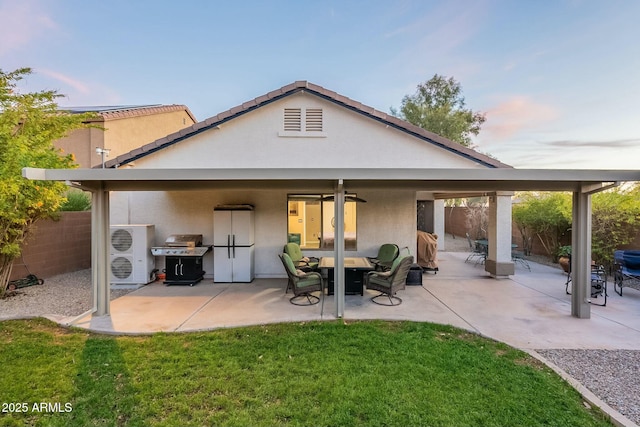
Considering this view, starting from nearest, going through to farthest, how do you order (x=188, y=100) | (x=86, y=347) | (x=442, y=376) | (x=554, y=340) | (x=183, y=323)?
1. (x=442, y=376)
2. (x=86, y=347)
3. (x=554, y=340)
4. (x=183, y=323)
5. (x=188, y=100)

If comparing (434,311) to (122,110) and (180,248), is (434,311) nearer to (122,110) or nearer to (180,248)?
(180,248)

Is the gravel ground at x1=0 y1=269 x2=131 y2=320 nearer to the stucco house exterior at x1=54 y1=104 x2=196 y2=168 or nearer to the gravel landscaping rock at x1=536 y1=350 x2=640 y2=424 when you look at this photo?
the stucco house exterior at x1=54 y1=104 x2=196 y2=168

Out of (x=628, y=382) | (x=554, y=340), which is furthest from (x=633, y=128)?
(x=628, y=382)

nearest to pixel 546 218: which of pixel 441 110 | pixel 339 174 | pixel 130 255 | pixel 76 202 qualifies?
pixel 339 174

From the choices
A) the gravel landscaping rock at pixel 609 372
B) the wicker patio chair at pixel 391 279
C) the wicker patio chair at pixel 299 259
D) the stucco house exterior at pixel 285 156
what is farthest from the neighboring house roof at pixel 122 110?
the gravel landscaping rock at pixel 609 372

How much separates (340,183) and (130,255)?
6.54 metres

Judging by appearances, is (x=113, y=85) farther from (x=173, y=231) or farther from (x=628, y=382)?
(x=628, y=382)

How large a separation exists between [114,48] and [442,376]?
14496 mm

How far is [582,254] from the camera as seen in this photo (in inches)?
230

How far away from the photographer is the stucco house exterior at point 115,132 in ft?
44.9

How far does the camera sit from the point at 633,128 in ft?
37.2

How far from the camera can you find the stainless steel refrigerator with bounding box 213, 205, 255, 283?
341 inches

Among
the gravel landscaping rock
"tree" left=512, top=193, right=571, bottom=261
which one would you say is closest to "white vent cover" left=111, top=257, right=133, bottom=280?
the gravel landscaping rock

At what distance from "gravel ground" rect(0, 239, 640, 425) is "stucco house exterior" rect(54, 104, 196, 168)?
691 centimetres
